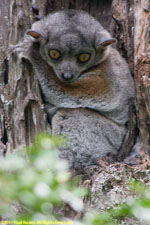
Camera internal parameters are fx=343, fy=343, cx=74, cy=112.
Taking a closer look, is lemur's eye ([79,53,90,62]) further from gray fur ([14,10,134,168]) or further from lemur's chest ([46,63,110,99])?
lemur's chest ([46,63,110,99])

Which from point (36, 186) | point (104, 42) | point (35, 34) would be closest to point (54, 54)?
point (35, 34)

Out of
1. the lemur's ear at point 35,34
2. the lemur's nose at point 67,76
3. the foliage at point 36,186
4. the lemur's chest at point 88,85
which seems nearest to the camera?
the foliage at point 36,186

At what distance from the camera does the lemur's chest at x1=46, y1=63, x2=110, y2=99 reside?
5797 mm

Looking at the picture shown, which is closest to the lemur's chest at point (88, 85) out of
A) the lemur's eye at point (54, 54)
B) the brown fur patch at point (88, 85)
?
the brown fur patch at point (88, 85)

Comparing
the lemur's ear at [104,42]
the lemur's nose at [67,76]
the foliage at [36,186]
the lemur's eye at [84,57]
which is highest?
the lemur's ear at [104,42]

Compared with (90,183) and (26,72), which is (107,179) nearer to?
(90,183)

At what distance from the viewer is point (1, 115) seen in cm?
537

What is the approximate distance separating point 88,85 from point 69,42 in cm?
83

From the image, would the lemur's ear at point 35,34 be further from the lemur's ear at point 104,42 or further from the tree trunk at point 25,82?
the lemur's ear at point 104,42

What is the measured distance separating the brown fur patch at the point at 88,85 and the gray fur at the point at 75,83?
0.06 feet

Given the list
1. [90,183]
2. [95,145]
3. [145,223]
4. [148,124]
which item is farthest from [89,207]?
[148,124]

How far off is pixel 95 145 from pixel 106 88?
3.37 ft

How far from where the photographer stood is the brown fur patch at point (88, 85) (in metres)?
5.80

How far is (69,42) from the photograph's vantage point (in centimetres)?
552
